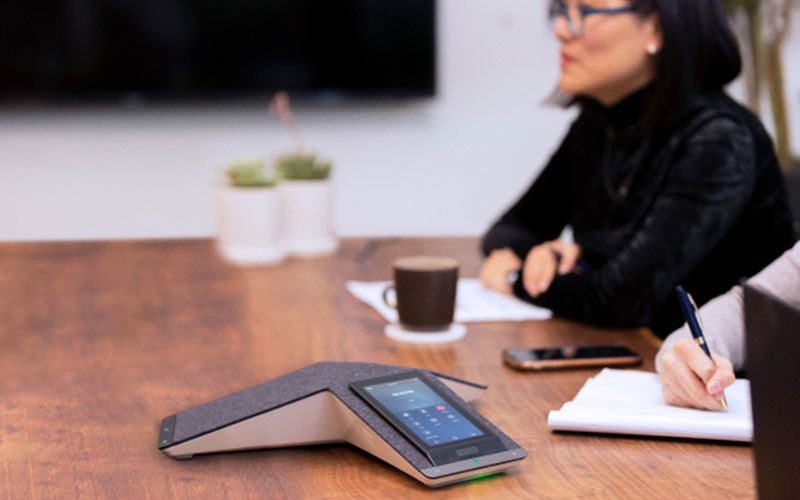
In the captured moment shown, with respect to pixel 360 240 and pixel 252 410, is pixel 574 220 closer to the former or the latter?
pixel 360 240

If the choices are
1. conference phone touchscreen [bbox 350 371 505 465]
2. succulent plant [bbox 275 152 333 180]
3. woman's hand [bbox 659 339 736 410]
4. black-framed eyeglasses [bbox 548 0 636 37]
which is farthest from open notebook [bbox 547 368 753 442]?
succulent plant [bbox 275 152 333 180]

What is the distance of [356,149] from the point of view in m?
3.78

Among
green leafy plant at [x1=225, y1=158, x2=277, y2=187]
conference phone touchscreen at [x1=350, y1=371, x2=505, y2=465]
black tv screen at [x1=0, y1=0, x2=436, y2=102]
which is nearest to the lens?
conference phone touchscreen at [x1=350, y1=371, x2=505, y2=465]

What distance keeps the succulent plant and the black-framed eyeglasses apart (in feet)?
1.69

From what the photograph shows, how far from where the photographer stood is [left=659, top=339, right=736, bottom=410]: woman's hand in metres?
1.04

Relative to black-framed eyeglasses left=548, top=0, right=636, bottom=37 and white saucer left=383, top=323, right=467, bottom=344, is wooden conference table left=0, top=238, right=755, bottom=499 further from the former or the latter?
black-framed eyeglasses left=548, top=0, right=636, bottom=37

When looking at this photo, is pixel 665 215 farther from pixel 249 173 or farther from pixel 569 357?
pixel 249 173

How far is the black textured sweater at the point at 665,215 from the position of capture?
63.1 inches

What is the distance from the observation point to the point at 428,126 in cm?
381

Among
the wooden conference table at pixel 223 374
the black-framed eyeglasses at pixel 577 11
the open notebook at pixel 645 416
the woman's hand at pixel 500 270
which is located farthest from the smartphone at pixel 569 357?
the black-framed eyeglasses at pixel 577 11

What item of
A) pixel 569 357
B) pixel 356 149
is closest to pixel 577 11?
pixel 569 357

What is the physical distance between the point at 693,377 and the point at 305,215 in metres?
1.09

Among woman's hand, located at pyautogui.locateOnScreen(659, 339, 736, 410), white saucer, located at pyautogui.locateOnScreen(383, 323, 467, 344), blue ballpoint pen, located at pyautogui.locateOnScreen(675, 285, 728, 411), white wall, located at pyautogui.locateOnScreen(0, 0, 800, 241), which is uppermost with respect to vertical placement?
blue ballpoint pen, located at pyautogui.locateOnScreen(675, 285, 728, 411)

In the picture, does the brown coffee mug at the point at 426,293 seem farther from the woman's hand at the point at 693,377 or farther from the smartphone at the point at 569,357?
the woman's hand at the point at 693,377
